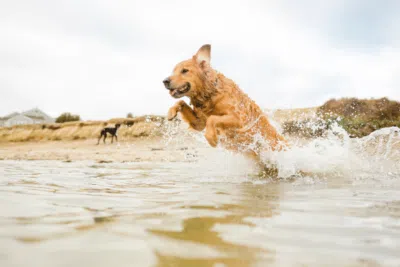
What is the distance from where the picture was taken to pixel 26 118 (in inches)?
2092

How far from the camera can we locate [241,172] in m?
5.23

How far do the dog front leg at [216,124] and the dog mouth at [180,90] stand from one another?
0.50m

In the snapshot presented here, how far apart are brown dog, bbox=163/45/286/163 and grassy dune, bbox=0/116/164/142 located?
1334 centimetres

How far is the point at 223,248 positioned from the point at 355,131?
15.0m

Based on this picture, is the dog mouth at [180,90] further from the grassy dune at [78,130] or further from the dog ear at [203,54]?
the grassy dune at [78,130]

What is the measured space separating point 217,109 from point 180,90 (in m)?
0.57

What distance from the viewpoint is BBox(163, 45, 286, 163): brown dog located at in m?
4.47

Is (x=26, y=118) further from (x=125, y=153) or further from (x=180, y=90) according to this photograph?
(x=180, y=90)

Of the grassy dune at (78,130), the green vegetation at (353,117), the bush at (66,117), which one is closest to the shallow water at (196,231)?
the green vegetation at (353,117)

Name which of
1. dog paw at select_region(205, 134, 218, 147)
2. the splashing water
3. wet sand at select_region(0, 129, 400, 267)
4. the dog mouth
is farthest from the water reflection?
the splashing water

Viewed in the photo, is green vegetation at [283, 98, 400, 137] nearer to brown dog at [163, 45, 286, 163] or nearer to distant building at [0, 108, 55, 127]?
brown dog at [163, 45, 286, 163]

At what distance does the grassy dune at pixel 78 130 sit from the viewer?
20.0 metres

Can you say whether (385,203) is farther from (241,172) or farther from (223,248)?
(241,172)

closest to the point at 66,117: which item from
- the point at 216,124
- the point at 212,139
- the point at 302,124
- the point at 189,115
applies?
the point at 302,124
